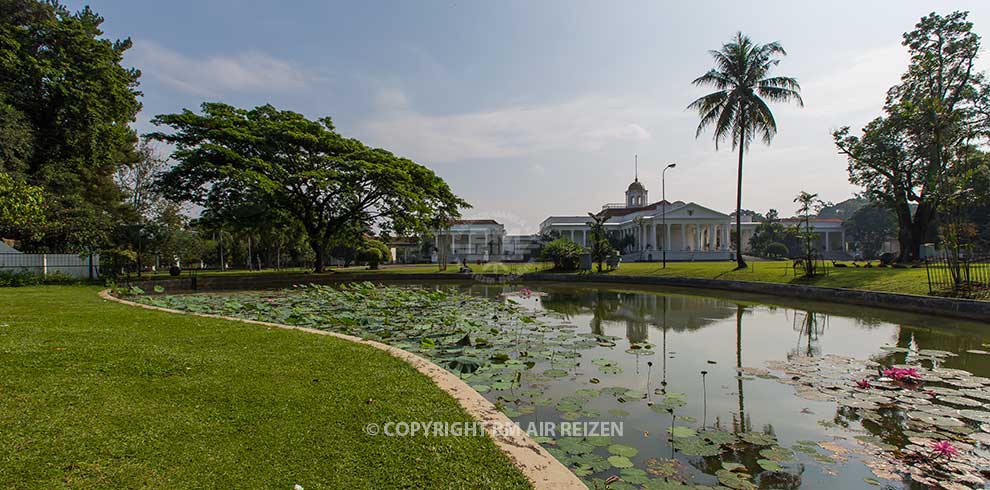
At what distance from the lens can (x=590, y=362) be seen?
20.1 feet

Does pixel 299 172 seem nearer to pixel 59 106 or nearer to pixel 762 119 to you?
pixel 59 106

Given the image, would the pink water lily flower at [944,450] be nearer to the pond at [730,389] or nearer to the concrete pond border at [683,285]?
the pond at [730,389]

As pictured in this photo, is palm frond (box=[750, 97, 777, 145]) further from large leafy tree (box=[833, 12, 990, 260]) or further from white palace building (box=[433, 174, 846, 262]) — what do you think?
white palace building (box=[433, 174, 846, 262])

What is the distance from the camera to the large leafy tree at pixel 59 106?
61.3 feet

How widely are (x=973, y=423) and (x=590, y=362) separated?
3.60 m

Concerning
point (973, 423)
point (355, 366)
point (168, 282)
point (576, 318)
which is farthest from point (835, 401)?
point (168, 282)

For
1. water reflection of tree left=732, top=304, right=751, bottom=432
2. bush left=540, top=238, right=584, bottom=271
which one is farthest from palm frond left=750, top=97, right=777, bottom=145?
water reflection of tree left=732, top=304, right=751, bottom=432

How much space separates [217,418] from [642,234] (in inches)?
1894

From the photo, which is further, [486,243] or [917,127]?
[486,243]

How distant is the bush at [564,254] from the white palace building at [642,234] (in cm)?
1304

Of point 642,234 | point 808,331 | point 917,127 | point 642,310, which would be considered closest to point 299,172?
point 642,310

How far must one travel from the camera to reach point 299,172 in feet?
78.8

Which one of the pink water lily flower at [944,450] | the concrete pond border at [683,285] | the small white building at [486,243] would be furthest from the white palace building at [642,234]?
the pink water lily flower at [944,450]

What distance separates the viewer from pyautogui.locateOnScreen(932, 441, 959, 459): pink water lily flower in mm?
3303
